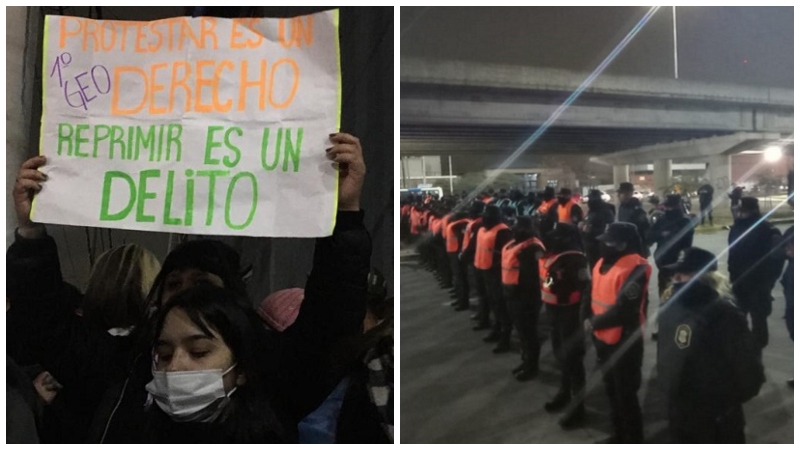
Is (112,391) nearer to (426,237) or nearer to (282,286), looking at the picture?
(282,286)

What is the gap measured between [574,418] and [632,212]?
1.83ft

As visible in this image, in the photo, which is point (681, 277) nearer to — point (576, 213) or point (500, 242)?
point (576, 213)

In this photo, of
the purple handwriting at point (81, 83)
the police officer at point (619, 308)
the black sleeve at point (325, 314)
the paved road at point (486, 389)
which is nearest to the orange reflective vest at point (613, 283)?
the police officer at point (619, 308)

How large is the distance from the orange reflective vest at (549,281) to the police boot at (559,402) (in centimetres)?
23

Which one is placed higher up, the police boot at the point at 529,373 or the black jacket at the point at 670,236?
the black jacket at the point at 670,236

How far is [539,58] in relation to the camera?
1.63 metres

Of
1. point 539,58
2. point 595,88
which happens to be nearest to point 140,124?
point 539,58

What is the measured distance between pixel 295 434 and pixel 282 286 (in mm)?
A: 394

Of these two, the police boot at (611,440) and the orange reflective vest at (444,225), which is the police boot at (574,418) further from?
the orange reflective vest at (444,225)

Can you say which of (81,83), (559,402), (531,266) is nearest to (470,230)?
(531,266)

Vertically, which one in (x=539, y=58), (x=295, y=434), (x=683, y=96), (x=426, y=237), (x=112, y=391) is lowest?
(x=295, y=434)

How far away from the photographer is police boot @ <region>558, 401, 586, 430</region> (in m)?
1.62

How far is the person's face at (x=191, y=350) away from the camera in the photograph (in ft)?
5.09
